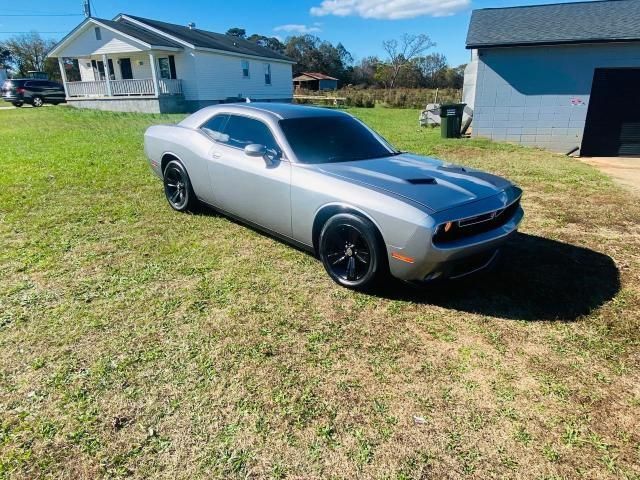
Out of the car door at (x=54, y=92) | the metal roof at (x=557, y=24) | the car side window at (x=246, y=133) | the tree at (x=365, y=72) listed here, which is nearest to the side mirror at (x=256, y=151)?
the car side window at (x=246, y=133)

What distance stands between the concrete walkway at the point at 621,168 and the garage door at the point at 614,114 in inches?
19.5

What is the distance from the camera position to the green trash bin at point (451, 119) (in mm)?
13609

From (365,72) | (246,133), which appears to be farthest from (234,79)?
(365,72)

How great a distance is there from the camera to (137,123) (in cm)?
1781

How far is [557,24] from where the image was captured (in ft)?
39.7

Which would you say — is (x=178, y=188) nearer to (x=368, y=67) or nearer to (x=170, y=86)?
(x=170, y=86)

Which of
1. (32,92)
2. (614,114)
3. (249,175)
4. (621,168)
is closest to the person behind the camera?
(249,175)

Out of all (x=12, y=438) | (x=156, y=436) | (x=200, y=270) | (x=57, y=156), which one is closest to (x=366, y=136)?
(x=200, y=270)

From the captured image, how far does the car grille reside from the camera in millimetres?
3061

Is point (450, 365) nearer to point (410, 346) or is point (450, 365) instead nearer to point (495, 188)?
point (410, 346)

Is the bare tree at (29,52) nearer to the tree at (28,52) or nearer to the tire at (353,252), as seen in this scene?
the tree at (28,52)

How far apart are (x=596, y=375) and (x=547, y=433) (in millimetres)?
716

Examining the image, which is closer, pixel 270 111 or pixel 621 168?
pixel 270 111

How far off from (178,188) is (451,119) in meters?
10.7
